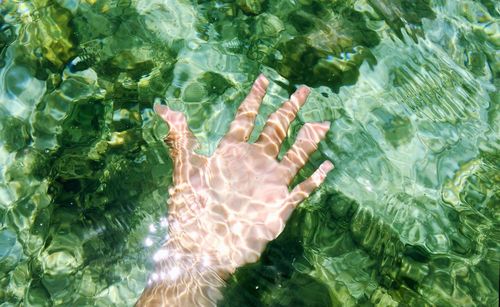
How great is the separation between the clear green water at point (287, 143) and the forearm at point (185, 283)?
0.39ft

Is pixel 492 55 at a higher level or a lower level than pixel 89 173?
higher

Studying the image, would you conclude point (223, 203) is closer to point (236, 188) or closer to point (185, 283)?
point (236, 188)

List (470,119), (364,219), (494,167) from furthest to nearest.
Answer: (470,119)
(494,167)
(364,219)

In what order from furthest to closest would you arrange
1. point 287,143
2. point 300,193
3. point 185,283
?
point 287,143, point 300,193, point 185,283

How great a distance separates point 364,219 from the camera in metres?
3.70

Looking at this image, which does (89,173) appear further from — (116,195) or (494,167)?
(494,167)

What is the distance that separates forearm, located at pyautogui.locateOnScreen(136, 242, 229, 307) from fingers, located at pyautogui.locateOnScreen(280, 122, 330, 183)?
777 mm

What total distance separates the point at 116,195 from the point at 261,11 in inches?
85.6

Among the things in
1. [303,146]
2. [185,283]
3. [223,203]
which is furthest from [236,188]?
[185,283]

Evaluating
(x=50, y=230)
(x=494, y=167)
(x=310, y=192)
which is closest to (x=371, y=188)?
(x=310, y=192)

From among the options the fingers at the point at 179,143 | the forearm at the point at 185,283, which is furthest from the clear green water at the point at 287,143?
the fingers at the point at 179,143

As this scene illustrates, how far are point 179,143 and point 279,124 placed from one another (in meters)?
0.72

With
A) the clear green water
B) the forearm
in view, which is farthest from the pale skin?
the clear green water

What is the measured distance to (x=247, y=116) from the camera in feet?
12.3
